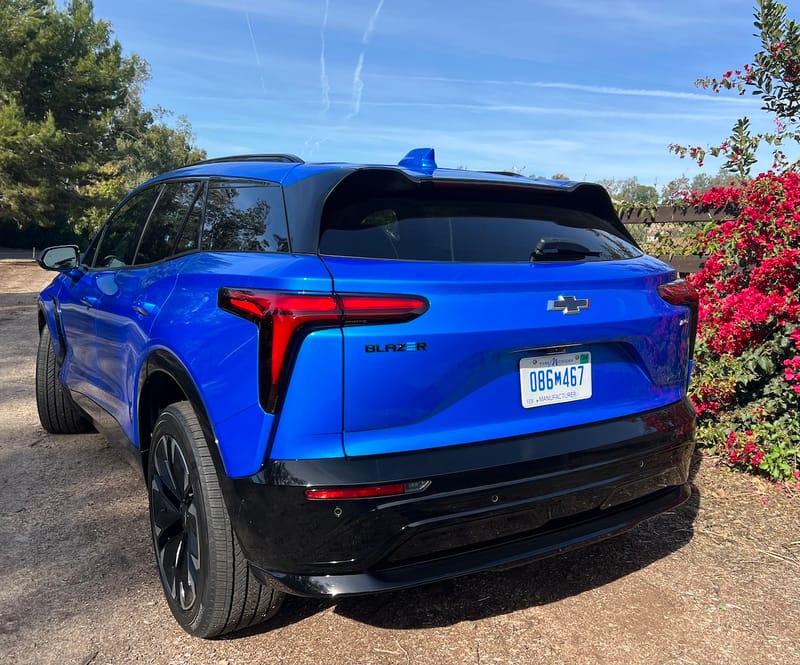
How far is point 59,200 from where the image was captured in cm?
2505

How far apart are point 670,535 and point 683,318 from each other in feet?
4.37

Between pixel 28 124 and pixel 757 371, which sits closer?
pixel 757 371

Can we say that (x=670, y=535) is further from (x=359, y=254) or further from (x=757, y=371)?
(x=359, y=254)

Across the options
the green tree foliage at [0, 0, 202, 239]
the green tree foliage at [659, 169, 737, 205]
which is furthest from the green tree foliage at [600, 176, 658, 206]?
the green tree foliage at [0, 0, 202, 239]

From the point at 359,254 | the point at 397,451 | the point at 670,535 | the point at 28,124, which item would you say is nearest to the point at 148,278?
the point at 359,254

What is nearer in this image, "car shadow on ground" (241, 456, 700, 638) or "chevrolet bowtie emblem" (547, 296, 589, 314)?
"chevrolet bowtie emblem" (547, 296, 589, 314)

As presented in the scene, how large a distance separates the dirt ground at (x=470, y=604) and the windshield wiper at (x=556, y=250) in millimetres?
1398

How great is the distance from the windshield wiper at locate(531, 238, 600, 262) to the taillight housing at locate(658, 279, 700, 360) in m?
0.35

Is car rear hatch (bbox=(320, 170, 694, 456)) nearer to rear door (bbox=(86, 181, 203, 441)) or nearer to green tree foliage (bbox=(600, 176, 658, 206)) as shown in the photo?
rear door (bbox=(86, 181, 203, 441))

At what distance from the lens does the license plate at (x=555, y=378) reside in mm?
2168

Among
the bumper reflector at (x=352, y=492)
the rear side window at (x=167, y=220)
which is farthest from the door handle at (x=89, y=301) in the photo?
the bumper reflector at (x=352, y=492)

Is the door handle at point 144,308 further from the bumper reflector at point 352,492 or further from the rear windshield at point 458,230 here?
the bumper reflector at point 352,492

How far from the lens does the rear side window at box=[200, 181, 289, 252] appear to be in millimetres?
2270

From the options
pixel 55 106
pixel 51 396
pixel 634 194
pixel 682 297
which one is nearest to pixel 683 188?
pixel 634 194
